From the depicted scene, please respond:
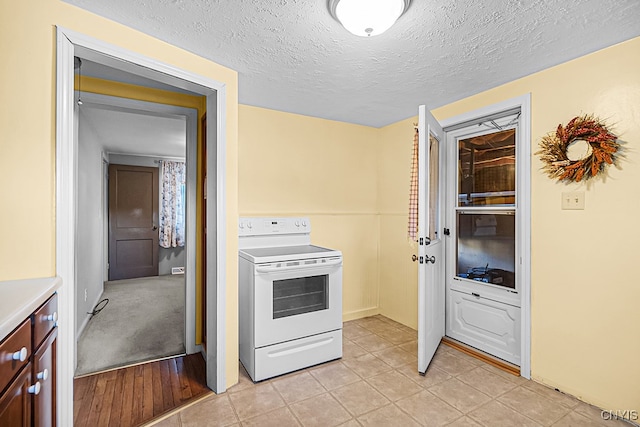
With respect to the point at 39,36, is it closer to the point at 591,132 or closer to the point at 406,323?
the point at 591,132

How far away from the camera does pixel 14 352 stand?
98 centimetres

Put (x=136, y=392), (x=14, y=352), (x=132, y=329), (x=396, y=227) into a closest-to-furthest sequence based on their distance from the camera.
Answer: (x=14, y=352)
(x=136, y=392)
(x=132, y=329)
(x=396, y=227)

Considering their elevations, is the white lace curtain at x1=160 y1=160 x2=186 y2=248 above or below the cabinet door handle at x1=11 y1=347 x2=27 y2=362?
above

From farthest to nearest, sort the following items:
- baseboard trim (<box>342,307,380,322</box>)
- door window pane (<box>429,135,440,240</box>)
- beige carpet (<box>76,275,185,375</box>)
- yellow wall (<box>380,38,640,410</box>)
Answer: baseboard trim (<box>342,307,380,322</box>)
beige carpet (<box>76,275,185,375</box>)
door window pane (<box>429,135,440,240</box>)
yellow wall (<box>380,38,640,410</box>)

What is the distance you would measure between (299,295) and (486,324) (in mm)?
1627

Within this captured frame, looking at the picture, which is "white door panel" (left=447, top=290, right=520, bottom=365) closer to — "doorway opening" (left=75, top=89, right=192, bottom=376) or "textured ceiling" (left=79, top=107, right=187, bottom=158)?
"doorway opening" (left=75, top=89, right=192, bottom=376)

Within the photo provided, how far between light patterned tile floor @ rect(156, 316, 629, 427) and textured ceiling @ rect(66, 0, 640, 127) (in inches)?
86.2

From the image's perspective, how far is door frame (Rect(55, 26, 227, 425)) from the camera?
1504 mm

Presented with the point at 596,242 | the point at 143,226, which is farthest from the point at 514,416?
the point at 143,226

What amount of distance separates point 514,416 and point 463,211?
5.29ft

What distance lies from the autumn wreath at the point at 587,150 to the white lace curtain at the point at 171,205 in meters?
5.72

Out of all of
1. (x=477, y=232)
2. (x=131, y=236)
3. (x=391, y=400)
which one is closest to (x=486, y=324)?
(x=477, y=232)

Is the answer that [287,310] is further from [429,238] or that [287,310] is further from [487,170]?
[487,170]

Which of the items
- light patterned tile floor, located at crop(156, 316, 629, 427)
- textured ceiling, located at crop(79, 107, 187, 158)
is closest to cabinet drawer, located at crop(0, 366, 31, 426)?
light patterned tile floor, located at crop(156, 316, 629, 427)
